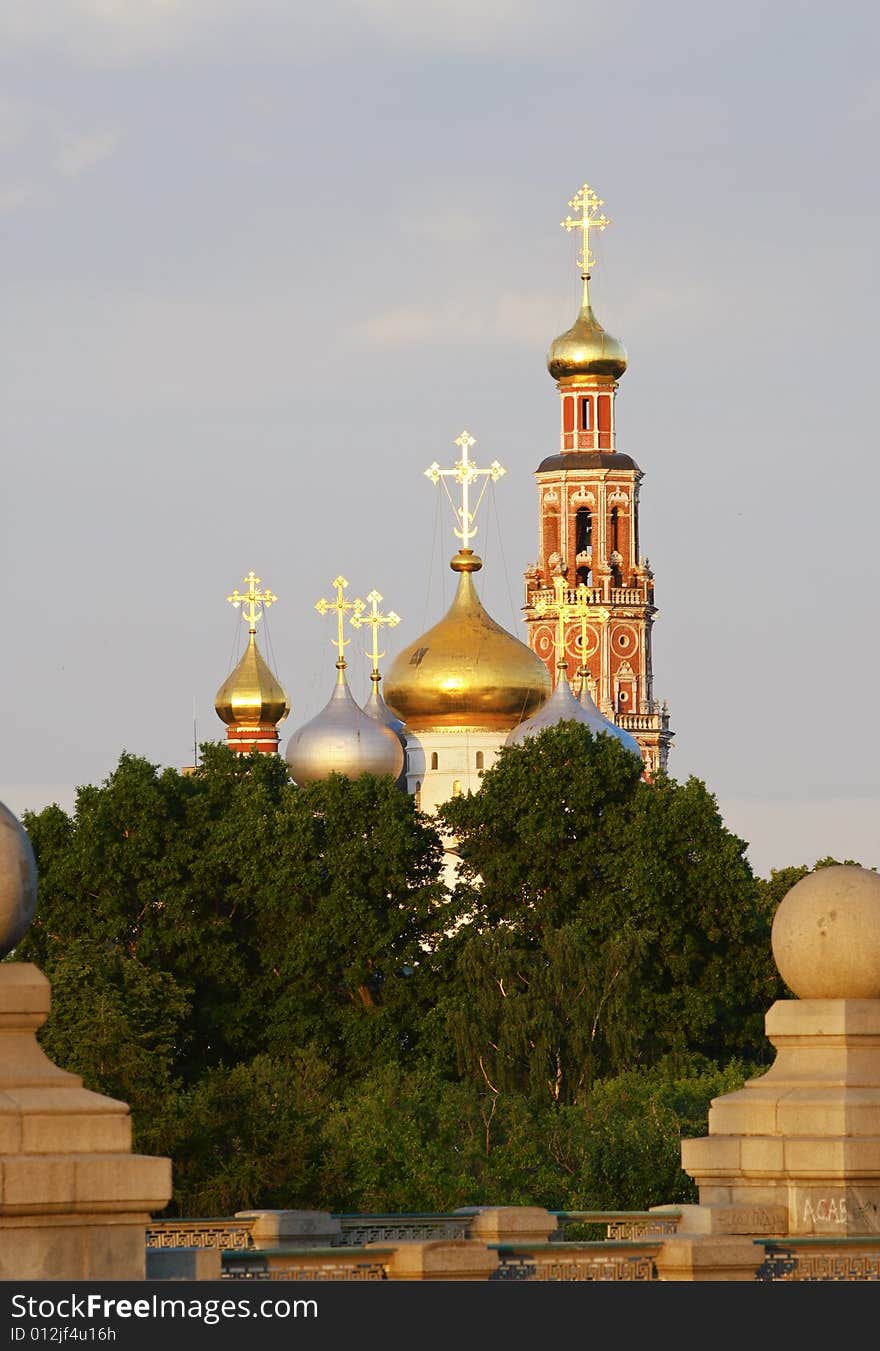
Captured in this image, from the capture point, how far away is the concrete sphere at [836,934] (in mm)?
17844

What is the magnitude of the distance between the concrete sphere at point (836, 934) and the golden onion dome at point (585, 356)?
9397cm

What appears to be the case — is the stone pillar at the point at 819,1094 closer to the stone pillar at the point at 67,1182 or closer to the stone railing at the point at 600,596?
the stone pillar at the point at 67,1182

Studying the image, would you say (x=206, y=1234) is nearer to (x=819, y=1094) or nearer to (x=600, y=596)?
(x=819, y=1094)

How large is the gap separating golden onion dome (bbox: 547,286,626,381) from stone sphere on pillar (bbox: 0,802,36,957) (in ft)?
317

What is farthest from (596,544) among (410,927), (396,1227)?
(396,1227)

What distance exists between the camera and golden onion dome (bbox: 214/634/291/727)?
9494 cm

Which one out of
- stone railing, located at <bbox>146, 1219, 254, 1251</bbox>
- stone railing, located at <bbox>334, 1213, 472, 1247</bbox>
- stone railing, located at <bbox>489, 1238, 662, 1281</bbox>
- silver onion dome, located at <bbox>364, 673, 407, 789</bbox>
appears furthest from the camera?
silver onion dome, located at <bbox>364, 673, 407, 789</bbox>

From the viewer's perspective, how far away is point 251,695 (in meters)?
94.9

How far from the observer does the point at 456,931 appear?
5747cm

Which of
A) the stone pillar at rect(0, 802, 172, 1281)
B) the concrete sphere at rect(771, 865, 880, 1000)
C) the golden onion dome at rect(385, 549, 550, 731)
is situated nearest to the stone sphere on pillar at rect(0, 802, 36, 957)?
the stone pillar at rect(0, 802, 172, 1281)

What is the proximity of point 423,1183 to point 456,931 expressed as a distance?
2461cm

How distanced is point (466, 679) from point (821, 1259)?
61.4 metres

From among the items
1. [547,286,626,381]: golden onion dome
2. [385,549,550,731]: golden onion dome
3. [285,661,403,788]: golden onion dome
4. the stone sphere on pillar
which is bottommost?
the stone sphere on pillar

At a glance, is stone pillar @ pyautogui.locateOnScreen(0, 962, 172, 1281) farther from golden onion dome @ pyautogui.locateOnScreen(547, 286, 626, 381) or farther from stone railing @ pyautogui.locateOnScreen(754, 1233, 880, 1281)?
golden onion dome @ pyautogui.locateOnScreen(547, 286, 626, 381)
